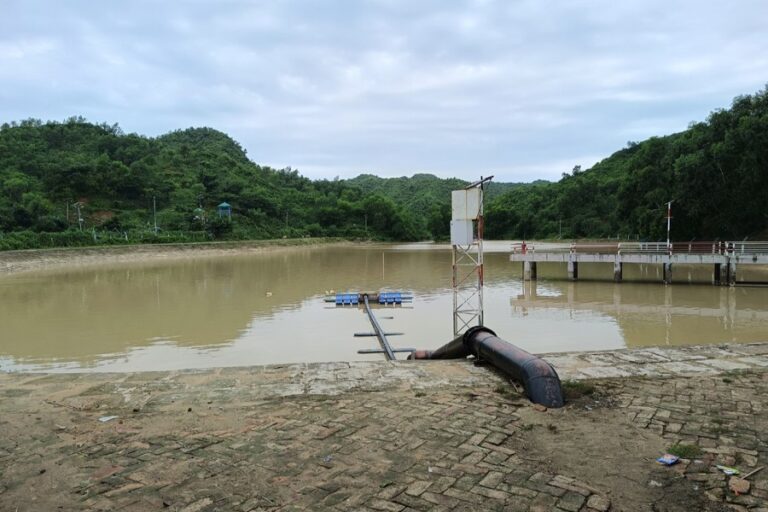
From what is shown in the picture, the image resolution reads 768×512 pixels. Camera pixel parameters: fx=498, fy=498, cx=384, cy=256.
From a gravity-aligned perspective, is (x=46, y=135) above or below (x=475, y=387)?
above

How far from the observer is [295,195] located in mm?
94062

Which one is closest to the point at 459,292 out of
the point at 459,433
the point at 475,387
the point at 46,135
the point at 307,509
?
the point at 475,387

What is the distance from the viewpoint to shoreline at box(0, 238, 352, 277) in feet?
106

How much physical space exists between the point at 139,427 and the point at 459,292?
1784 cm

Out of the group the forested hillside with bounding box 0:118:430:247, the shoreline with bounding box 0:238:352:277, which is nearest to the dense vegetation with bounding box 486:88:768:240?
the shoreline with bounding box 0:238:352:277

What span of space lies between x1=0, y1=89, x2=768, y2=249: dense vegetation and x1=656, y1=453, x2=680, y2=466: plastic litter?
116 feet

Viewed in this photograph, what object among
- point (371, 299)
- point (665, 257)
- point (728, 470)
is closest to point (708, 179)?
point (665, 257)

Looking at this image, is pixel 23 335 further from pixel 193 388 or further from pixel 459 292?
pixel 459 292

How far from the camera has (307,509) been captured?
3.29 m

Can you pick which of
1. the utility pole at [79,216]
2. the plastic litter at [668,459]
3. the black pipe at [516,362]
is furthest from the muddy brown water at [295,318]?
the utility pole at [79,216]

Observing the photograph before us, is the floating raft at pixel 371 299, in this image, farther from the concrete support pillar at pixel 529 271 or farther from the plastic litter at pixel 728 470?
the plastic litter at pixel 728 470

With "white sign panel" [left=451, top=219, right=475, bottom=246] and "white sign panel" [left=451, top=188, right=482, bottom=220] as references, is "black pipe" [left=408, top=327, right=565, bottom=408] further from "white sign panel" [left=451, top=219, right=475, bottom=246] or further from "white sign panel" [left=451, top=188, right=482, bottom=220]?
"white sign panel" [left=451, top=188, right=482, bottom=220]

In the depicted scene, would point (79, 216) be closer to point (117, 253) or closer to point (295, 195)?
point (117, 253)

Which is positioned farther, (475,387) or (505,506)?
(475,387)
